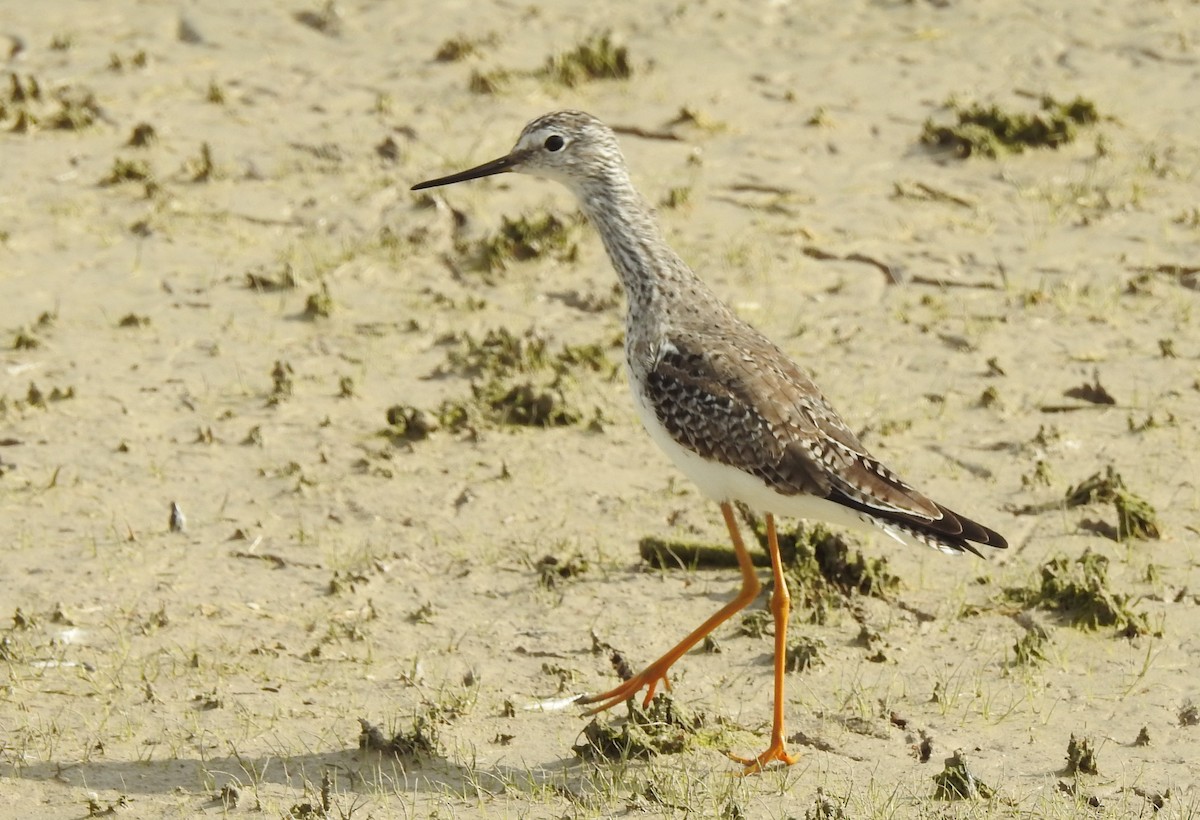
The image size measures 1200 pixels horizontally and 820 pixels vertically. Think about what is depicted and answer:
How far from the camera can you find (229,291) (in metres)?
10.1

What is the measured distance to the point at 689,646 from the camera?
691cm

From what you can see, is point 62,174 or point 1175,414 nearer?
point 1175,414

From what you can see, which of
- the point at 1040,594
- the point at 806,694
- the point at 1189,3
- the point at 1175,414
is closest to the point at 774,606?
the point at 806,694

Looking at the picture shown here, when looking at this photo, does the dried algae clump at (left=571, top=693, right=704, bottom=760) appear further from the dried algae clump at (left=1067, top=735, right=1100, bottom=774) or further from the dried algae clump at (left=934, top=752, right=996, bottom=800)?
the dried algae clump at (left=1067, top=735, right=1100, bottom=774)

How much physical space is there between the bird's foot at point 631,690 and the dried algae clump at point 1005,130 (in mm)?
6133

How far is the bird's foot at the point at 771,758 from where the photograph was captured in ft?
21.0

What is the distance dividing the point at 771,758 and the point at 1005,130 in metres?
6.77

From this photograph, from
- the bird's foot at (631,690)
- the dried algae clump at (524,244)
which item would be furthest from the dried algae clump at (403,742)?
the dried algae clump at (524,244)

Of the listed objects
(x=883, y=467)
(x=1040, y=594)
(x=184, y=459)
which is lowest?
(x=184, y=459)

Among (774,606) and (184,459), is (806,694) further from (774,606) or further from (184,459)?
(184,459)

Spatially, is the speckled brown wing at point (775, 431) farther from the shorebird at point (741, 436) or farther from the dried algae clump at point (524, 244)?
the dried algae clump at point (524, 244)

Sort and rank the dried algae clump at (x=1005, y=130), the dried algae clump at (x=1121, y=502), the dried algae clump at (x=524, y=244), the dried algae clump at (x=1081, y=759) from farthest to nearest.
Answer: the dried algae clump at (x=1005, y=130), the dried algae clump at (x=524, y=244), the dried algae clump at (x=1121, y=502), the dried algae clump at (x=1081, y=759)

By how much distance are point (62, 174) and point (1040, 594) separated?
7.09 meters

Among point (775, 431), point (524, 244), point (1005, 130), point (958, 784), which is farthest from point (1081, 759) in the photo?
point (1005, 130)
